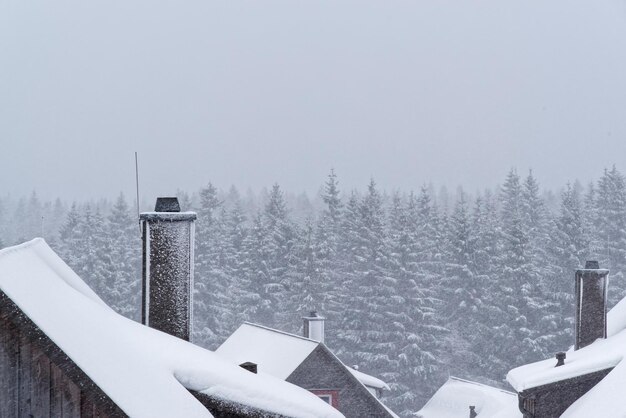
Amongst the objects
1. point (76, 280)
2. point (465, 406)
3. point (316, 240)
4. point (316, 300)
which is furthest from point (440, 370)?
point (76, 280)

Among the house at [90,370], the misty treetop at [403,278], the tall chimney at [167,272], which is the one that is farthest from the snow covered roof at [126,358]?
the misty treetop at [403,278]

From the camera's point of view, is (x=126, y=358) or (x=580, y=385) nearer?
(x=126, y=358)

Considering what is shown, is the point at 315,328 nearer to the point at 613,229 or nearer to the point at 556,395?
the point at 556,395

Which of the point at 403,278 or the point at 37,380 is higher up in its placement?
the point at 37,380

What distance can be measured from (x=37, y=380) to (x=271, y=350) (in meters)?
23.7

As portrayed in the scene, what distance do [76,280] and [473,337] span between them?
55824 mm

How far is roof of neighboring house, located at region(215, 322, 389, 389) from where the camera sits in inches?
1163

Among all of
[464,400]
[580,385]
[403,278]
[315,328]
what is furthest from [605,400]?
[403,278]

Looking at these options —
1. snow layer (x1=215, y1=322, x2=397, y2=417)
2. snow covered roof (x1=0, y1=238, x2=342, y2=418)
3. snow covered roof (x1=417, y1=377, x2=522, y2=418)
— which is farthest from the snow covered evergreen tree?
snow covered roof (x1=0, y1=238, x2=342, y2=418)

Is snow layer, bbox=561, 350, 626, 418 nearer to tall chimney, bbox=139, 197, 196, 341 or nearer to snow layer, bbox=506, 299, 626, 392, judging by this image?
snow layer, bbox=506, 299, 626, 392

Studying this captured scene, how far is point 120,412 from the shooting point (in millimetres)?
8047

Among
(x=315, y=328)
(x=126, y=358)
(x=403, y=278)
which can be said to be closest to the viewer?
(x=126, y=358)

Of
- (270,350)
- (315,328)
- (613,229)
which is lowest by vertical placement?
(270,350)

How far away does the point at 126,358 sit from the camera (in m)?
8.84
